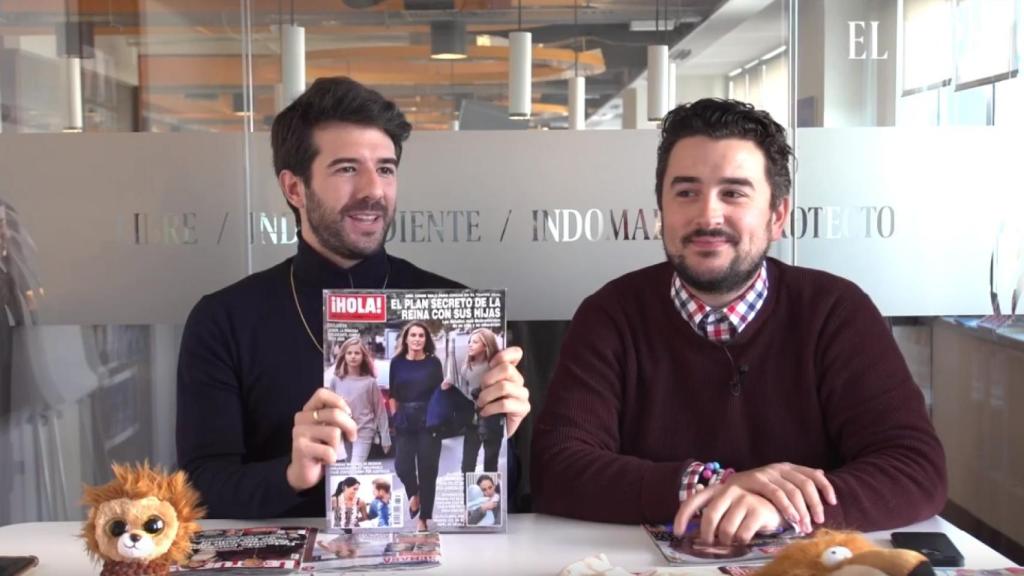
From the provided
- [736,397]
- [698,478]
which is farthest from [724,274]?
[698,478]

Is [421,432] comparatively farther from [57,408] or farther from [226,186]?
[57,408]

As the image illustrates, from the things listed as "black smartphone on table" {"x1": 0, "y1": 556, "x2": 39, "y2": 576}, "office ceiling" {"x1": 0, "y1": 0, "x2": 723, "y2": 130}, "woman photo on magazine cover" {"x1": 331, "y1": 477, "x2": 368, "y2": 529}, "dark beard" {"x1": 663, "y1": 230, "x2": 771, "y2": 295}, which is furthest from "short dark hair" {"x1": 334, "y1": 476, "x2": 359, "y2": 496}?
"office ceiling" {"x1": 0, "y1": 0, "x2": 723, "y2": 130}

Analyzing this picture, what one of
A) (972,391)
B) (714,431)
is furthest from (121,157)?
(972,391)

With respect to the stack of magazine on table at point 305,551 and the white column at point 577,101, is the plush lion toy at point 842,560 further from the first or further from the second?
the white column at point 577,101

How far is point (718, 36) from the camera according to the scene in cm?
279

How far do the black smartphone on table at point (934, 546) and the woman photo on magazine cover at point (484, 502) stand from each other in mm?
580

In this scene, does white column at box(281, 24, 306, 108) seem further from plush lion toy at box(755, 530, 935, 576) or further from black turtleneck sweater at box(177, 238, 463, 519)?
plush lion toy at box(755, 530, 935, 576)

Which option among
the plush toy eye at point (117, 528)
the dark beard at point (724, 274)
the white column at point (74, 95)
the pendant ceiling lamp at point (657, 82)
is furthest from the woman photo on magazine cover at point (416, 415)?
the white column at point (74, 95)

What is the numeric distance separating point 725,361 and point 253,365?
3.13 feet

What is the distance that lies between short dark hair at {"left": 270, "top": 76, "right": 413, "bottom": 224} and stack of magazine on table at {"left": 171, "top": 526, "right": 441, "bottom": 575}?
2.93ft

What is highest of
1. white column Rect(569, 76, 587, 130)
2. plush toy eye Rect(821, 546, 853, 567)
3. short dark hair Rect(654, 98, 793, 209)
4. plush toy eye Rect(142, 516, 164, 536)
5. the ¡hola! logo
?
white column Rect(569, 76, 587, 130)

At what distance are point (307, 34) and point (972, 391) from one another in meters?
2.11

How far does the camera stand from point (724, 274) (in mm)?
1914

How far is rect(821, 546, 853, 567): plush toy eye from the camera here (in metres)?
1.06
